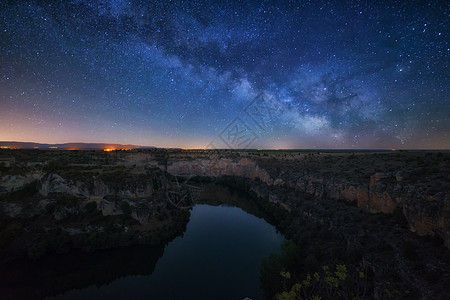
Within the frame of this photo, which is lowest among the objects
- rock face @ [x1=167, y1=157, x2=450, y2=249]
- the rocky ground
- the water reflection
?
the water reflection

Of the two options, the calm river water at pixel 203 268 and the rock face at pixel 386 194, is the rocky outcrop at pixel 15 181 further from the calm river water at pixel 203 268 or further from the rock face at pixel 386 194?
the rock face at pixel 386 194

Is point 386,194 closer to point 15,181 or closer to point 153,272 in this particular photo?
point 153,272

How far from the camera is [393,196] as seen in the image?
1526 cm

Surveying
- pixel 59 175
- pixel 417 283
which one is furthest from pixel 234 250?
pixel 59 175

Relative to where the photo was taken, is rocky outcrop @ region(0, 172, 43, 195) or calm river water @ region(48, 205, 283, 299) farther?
rocky outcrop @ region(0, 172, 43, 195)

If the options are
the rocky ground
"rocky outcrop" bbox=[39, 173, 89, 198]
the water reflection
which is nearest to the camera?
the rocky ground

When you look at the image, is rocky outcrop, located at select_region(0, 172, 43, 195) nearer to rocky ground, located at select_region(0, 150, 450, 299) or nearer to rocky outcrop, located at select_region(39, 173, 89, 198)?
rocky ground, located at select_region(0, 150, 450, 299)

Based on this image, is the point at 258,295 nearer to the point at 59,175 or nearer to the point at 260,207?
the point at 260,207

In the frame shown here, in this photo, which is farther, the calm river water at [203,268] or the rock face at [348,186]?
the calm river water at [203,268]

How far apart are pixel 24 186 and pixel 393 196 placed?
1689 inches

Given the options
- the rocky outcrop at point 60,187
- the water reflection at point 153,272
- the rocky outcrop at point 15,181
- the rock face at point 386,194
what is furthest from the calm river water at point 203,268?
the rocky outcrop at point 15,181

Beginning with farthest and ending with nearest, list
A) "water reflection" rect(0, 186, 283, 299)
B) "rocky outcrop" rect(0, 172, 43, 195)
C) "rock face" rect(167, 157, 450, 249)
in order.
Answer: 1. "rocky outcrop" rect(0, 172, 43, 195)
2. "water reflection" rect(0, 186, 283, 299)
3. "rock face" rect(167, 157, 450, 249)

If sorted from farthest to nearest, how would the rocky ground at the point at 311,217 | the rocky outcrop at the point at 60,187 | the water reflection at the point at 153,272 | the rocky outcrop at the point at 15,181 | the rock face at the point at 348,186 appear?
the rocky outcrop at the point at 60,187 → the rocky outcrop at the point at 15,181 → the water reflection at the point at 153,272 → the rock face at the point at 348,186 → the rocky ground at the point at 311,217

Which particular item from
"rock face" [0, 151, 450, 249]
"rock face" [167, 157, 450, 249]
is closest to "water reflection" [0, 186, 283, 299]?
"rock face" [0, 151, 450, 249]
